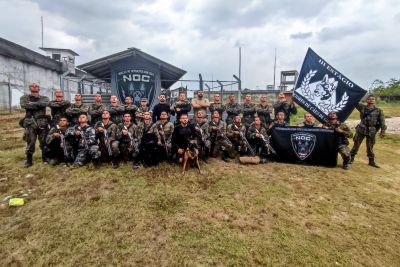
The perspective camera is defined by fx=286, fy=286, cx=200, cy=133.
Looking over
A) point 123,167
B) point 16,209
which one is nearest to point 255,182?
point 123,167

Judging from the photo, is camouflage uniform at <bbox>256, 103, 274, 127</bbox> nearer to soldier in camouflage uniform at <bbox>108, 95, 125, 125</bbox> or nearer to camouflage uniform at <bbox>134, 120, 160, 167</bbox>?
camouflage uniform at <bbox>134, 120, 160, 167</bbox>

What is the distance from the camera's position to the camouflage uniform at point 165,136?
7.34 metres

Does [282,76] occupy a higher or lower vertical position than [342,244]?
higher

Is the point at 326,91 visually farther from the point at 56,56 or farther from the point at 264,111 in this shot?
the point at 56,56

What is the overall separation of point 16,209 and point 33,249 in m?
1.49

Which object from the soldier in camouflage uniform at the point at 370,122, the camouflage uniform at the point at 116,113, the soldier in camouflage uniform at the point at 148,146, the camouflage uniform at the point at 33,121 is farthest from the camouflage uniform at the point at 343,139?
the camouflage uniform at the point at 33,121

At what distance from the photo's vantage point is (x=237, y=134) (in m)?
8.12

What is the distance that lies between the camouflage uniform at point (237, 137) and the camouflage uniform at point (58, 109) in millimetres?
4467

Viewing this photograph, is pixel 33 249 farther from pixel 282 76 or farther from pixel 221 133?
pixel 282 76

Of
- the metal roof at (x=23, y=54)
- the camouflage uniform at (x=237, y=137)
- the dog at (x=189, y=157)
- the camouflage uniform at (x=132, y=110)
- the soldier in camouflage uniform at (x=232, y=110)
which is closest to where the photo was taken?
the dog at (x=189, y=157)

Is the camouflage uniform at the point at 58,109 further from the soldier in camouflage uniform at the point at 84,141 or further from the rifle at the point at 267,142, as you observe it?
the rifle at the point at 267,142

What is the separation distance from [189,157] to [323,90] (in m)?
4.49

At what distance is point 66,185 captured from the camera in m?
6.09

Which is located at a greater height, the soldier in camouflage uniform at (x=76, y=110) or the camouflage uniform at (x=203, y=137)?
the soldier in camouflage uniform at (x=76, y=110)
